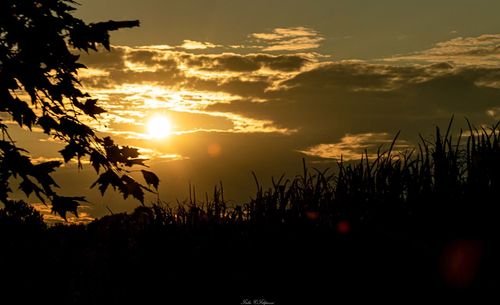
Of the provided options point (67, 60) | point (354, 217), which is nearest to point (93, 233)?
point (67, 60)

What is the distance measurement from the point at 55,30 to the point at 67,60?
514 millimetres

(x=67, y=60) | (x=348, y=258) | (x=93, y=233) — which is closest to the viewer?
(x=348, y=258)

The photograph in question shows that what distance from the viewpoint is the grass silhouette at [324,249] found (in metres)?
6.30

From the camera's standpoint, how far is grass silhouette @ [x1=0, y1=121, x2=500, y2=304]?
6.30m

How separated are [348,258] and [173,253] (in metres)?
2.31

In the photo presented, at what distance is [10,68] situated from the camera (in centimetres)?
913

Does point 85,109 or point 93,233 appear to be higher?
point 85,109

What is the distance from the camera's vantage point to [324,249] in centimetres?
691

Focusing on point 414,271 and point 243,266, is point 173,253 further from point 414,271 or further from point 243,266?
point 414,271

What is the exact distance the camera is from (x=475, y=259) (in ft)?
20.2

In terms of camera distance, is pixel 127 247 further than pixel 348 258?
Yes

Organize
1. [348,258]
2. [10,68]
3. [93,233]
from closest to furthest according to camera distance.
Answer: [348,258] → [10,68] → [93,233]

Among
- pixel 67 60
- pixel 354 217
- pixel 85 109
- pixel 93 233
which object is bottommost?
pixel 93 233

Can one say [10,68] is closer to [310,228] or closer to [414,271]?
[310,228]
